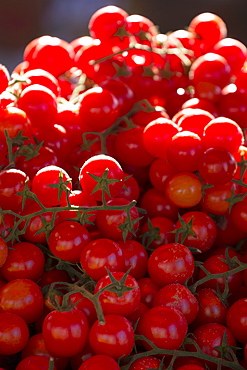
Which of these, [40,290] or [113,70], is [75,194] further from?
[113,70]

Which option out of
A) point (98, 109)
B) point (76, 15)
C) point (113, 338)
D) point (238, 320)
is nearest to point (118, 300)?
point (113, 338)

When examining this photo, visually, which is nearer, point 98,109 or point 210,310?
point 210,310

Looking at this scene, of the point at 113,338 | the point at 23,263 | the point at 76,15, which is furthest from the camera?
the point at 76,15

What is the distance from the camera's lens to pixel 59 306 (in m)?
0.53

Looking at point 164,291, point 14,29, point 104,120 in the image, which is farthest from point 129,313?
point 14,29

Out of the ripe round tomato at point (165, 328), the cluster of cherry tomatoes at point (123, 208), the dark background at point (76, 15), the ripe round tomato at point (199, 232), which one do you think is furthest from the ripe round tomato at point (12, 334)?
the dark background at point (76, 15)

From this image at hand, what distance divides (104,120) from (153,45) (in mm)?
260

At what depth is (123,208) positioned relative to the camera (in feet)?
1.94

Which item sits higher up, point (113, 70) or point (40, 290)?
point (113, 70)

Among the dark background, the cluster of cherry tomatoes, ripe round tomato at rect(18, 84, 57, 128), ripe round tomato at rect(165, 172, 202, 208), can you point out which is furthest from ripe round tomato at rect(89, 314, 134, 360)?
the dark background

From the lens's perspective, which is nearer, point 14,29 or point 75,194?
point 75,194

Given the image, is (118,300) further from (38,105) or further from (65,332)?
(38,105)

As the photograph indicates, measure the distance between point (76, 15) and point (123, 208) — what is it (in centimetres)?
246

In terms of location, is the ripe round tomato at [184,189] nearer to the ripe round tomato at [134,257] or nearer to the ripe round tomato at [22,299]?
the ripe round tomato at [134,257]
